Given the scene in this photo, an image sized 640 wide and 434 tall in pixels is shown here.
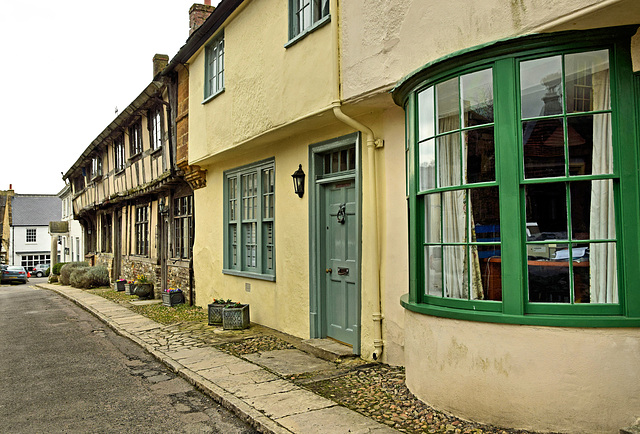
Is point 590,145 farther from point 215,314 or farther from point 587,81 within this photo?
point 215,314

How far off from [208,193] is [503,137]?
881 cm

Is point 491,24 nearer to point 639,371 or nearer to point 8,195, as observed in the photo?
point 639,371

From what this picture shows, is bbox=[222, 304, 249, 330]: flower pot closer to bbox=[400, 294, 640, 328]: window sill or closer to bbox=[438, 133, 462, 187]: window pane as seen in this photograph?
bbox=[400, 294, 640, 328]: window sill

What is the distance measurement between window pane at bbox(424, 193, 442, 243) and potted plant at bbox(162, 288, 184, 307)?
9.67 metres

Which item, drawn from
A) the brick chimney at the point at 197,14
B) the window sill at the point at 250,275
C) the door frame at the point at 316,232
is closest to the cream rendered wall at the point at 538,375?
the door frame at the point at 316,232

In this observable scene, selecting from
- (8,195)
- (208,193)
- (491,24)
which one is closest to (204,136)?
(208,193)

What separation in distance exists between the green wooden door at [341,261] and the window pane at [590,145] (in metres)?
3.15

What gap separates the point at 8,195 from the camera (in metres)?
56.2

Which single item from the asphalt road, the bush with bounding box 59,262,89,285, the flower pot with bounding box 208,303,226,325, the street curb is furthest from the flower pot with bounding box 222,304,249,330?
the bush with bounding box 59,262,89,285

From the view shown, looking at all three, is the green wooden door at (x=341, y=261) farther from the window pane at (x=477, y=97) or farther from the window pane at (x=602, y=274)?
the window pane at (x=602, y=274)

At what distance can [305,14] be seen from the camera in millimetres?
7746

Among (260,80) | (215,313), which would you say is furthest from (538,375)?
(215,313)

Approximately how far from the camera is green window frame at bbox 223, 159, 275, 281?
9578 millimetres

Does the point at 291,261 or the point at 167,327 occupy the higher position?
the point at 291,261
